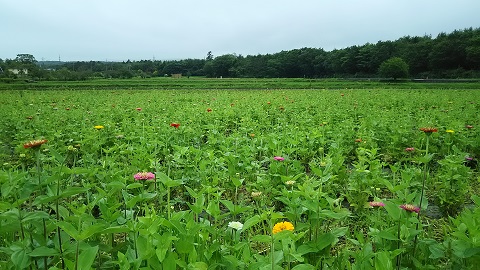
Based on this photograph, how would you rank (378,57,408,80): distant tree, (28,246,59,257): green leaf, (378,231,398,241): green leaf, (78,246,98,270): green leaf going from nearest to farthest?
(78,246,98,270): green leaf, (28,246,59,257): green leaf, (378,231,398,241): green leaf, (378,57,408,80): distant tree

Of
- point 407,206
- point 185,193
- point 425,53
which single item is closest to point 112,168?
point 185,193

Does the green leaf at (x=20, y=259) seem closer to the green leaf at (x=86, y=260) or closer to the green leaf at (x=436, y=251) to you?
the green leaf at (x=86, y=260)

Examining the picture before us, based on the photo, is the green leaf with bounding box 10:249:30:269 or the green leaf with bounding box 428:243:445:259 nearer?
the green leaf with bounding box 10:249:30:269

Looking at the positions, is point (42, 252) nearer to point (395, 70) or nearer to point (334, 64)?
point (395, 70)

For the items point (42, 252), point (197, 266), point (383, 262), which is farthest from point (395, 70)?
point (42, 252)

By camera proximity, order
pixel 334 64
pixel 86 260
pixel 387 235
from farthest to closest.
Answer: pixel 334 64 → pixel 387 235 → pixel 86 260

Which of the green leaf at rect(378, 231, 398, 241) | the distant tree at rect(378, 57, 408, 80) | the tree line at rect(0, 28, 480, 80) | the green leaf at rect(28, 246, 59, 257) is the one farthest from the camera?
the tree line at rect(0, 28, 480, 80)

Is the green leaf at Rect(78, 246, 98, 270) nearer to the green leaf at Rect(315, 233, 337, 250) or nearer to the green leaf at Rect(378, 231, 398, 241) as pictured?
the green leaf at Rect(315, 233, 337, 250)

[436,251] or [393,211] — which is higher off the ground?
[393,211]

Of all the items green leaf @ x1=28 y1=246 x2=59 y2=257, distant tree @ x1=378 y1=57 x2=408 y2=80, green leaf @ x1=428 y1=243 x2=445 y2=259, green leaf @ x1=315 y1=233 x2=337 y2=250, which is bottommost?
green leaf @ x1=428 y1=243 x2=445 y2=259

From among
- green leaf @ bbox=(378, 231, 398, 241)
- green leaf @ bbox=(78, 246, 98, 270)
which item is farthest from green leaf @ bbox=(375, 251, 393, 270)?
green leaf @ bbox=(78, 246, 98, 270)

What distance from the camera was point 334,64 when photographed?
65812 millimetres

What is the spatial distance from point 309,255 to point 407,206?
498mm

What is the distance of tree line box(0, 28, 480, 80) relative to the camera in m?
49.1
